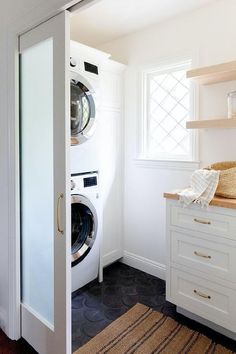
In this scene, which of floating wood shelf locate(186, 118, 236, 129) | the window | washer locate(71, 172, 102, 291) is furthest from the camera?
the window

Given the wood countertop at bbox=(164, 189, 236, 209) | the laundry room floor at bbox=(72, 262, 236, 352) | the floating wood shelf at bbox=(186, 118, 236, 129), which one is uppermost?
the floating wood shelf at bbox=(186, 118, 236, 129)

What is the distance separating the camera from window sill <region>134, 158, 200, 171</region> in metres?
2.44

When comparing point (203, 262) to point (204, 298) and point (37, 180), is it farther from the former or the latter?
point (37, 180)

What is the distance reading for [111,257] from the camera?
9.35 feet

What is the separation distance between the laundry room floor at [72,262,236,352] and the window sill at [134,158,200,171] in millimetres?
1139

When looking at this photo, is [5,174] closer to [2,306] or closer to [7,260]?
[7,260]

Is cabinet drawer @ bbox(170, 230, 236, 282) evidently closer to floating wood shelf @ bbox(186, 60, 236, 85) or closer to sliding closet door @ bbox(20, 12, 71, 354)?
sliding closet door @ bbox(20, 12, 71, 354)

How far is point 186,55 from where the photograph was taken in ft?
7.92

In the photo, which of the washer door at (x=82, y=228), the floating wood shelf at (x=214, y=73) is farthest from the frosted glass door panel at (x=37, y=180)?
the floating wood shelf at (x=214, y=73)

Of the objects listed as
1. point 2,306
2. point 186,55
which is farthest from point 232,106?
point 2,306

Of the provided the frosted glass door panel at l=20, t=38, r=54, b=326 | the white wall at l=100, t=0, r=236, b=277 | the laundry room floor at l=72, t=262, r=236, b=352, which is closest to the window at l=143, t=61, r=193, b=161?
the white wall at l=100, t=0, r=236, b=277

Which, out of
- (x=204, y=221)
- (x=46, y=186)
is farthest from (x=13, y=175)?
(x=204, y=221)

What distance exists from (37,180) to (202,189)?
3.72ft

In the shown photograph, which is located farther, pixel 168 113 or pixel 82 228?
pixel 168 113
